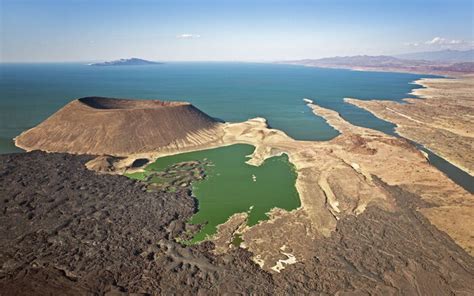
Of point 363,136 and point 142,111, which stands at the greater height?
point 142,111

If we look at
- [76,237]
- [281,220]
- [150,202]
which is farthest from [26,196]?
[281,220]

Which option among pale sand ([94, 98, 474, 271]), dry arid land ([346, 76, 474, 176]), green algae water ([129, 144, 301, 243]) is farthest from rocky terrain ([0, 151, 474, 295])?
dry arid land ([346, 76, 474, 176])

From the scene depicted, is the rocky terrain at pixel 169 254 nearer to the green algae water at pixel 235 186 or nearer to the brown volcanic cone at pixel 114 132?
the green algae water at pixel 235 186

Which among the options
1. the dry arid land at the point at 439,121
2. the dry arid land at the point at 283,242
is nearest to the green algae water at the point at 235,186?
the dry arid land at the point at 283,242

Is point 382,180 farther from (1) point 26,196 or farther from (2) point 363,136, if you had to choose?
(1) point 26,196

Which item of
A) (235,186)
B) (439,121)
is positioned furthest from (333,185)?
(439,121)

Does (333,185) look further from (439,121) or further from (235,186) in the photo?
(439,121)

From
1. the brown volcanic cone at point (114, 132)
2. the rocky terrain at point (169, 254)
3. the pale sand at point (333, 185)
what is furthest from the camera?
the brown volcanic cone at point (114, 132)
